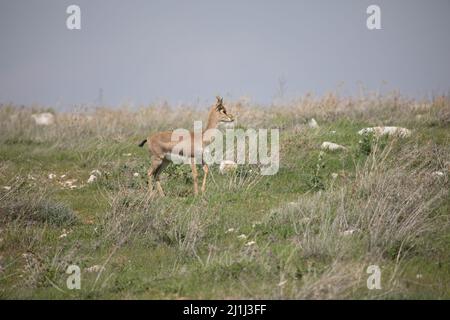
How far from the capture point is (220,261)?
7.79 m

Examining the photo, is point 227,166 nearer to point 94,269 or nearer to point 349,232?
point 349,232

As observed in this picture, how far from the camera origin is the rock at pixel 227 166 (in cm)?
1305

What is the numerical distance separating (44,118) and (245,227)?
15107mm

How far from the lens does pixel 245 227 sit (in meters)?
9.52

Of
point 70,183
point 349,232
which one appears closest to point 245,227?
point 349,232

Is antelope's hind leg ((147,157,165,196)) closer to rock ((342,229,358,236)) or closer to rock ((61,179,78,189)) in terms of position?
rock ((61,179,78,189))

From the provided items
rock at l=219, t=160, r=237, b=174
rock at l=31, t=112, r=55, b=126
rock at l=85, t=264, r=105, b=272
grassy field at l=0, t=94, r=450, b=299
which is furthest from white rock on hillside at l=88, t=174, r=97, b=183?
rock at l=31, t=112, r=55, b=126

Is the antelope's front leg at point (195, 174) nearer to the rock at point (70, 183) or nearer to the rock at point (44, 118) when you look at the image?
the rock at point (70, 183)

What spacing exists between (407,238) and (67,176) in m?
7.86

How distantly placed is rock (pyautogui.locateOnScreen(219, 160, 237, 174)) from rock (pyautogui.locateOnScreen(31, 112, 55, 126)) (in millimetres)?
10092

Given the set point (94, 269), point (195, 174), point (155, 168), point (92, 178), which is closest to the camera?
point (94, 269)
